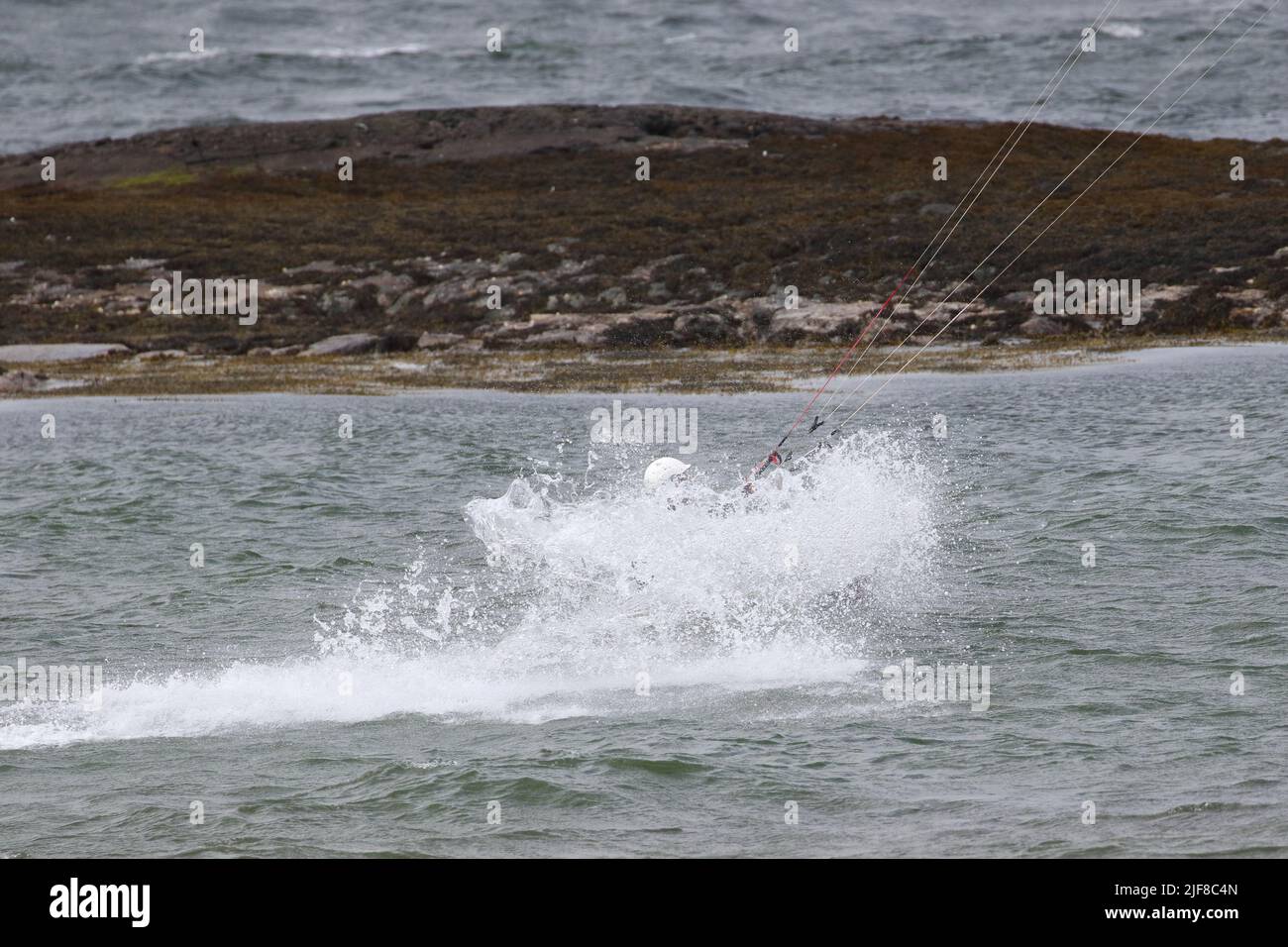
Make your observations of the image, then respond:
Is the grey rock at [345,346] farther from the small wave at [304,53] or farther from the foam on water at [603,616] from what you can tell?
the small wave at [304,53]

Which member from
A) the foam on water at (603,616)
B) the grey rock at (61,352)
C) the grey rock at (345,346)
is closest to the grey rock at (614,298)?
the grey rock at (345,346)

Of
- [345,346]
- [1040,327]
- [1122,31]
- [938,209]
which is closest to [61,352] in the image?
[345,346]

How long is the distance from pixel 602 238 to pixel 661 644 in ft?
122

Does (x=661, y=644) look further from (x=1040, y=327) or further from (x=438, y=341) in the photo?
(x=438, y=341)

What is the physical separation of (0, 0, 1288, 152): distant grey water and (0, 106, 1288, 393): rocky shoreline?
51.3 feet

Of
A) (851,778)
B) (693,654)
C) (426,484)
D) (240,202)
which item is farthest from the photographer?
(240,202)

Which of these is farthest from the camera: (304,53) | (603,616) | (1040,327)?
(304,53)

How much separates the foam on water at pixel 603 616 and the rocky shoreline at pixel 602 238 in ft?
62.2

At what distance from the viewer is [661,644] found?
48.0ft

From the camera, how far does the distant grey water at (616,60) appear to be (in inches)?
3497

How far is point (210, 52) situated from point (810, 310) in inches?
3154

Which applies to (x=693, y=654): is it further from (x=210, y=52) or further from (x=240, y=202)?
(x=210, y=52)

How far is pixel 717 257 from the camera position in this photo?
46281mm
